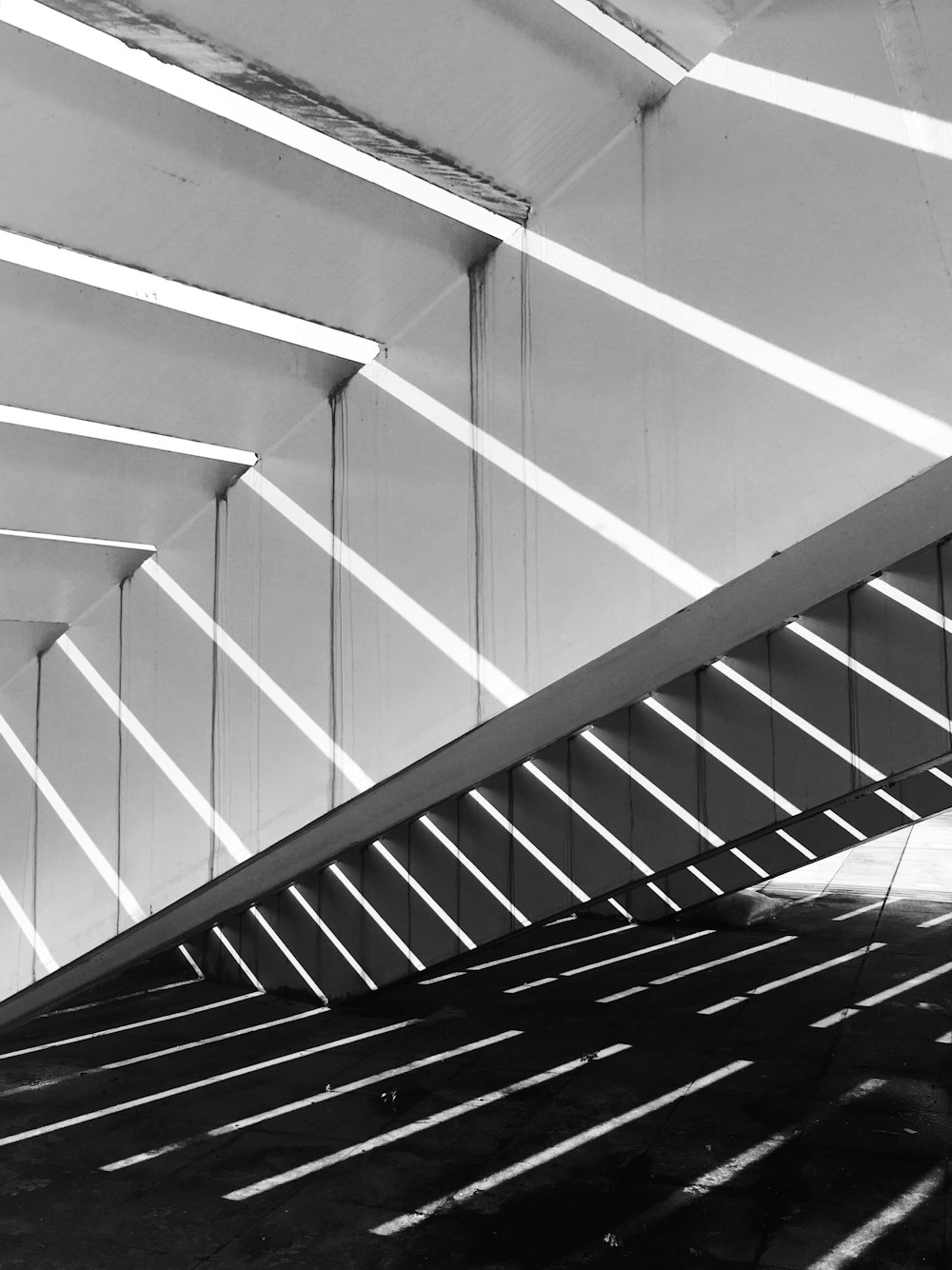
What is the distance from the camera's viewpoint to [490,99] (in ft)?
10.9

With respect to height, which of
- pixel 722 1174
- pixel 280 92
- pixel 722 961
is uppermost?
pixel 280 92

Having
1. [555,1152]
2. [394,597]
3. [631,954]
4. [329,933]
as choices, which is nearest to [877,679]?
[555,1152]

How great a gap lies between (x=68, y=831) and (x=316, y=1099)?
Answer: 25.4ft

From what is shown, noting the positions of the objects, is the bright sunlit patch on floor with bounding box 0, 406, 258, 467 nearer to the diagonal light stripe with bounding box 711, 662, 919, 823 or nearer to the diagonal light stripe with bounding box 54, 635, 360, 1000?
the diagonal light stripe with bounding box 54, 635, 360, 1000

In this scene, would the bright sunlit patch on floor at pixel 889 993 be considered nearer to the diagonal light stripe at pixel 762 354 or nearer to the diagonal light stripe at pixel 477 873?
the diagonal light stripe at pixel 477 873

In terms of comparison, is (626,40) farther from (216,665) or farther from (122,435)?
(216,665)

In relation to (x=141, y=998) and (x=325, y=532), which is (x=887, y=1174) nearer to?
(x=325, y=532)

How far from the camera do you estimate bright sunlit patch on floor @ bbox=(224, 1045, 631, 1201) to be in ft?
31.8

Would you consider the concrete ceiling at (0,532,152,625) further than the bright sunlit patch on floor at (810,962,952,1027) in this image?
No

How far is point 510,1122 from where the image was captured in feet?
35.7

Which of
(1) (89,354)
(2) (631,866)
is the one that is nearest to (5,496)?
(1) (89,354)

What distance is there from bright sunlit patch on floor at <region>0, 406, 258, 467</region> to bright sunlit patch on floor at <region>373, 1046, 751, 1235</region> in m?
6.79

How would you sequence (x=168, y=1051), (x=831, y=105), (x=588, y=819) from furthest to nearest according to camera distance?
(x=168, y=1051) → (x=588, y=819) → (x=831, y=105)

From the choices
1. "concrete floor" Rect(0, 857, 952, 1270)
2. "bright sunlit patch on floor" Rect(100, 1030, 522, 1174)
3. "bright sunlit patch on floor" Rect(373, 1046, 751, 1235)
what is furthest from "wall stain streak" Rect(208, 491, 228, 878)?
"bright sunlit patch on floor" Rect(100, 1030, 522, 1174)
